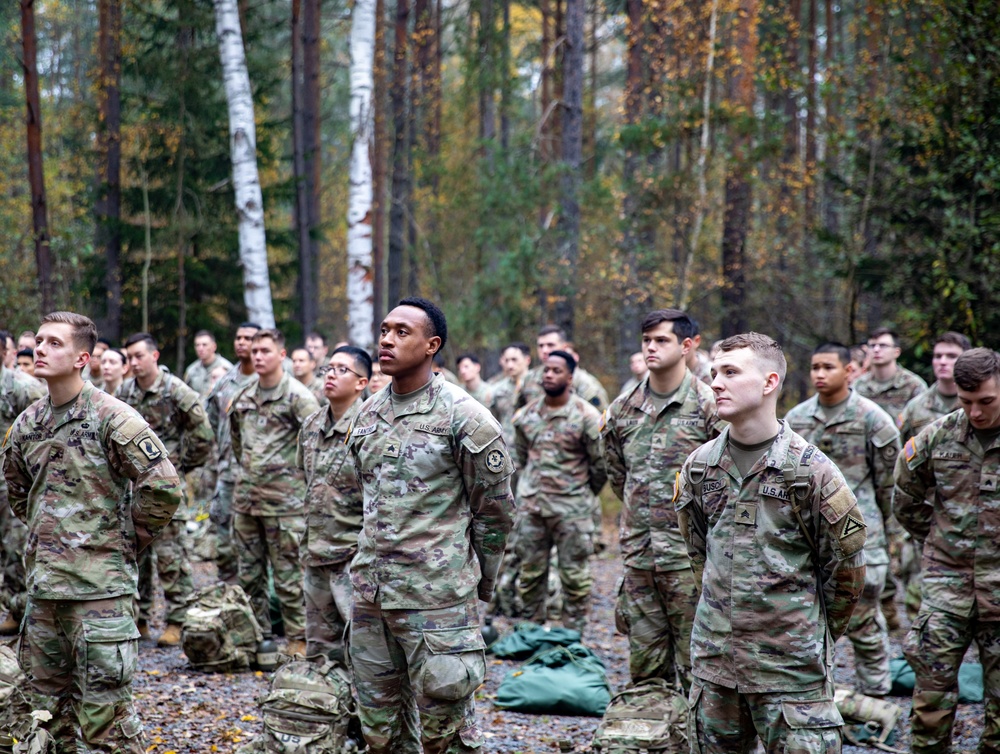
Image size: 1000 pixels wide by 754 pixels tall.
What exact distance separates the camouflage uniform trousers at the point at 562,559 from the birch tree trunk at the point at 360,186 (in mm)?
6160

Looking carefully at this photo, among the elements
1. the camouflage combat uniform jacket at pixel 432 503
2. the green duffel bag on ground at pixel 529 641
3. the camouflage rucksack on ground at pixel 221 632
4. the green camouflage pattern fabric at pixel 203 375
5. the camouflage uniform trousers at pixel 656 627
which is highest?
the camouflage combat uniform jacket at pixel 432 503

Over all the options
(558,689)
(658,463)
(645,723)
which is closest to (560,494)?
(558,689)

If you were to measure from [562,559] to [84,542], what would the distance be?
5076 millimetres

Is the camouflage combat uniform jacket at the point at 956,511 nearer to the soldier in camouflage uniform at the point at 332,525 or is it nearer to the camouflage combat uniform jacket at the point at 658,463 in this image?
the camouflage combat uniform jacket at the point at 658,463

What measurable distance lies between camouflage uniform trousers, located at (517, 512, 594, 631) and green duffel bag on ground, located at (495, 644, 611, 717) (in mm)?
1700

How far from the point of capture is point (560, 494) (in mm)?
9203

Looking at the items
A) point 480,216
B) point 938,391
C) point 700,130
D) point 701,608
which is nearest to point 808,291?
point 700,130

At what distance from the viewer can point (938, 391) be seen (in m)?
9.07

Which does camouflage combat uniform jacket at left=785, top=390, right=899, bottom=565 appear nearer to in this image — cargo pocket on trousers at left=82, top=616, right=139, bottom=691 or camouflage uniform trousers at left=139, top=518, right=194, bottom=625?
cargo pocket on trousers at left=82, top=616, right=139, bottom=691

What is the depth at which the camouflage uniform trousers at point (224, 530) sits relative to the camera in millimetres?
8984

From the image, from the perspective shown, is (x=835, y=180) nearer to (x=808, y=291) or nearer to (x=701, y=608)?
(x=808, y=291)

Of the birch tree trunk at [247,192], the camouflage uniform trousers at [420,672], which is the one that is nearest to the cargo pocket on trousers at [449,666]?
the camouflage uniform trousers at [420,672]

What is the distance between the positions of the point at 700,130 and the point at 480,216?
4.48 metres

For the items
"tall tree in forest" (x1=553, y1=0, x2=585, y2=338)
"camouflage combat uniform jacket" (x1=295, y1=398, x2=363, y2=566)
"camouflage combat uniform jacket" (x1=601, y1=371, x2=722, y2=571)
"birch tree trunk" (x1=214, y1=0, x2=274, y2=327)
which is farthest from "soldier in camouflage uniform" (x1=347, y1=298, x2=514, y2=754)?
"tall tree in forest" (x1=553, y1=0, x2=585, y2=338)
